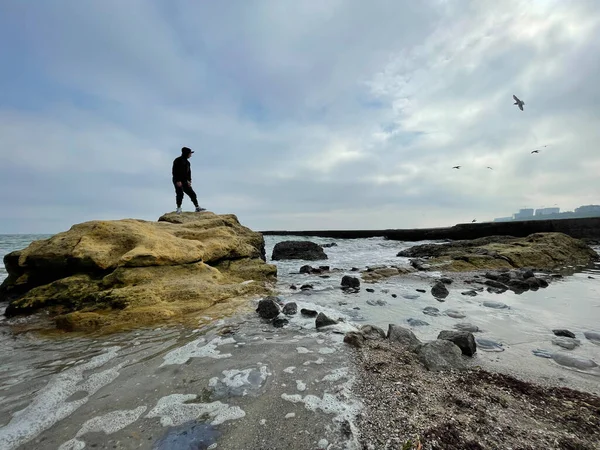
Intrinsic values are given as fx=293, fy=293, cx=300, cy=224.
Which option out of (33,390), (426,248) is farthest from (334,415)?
(426,248)

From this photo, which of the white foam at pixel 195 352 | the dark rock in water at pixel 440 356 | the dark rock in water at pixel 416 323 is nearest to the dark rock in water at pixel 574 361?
the dark rock in water at pixel 440 356

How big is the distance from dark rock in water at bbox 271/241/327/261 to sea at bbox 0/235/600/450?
38.1 feet

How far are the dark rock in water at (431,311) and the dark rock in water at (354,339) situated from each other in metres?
2.16

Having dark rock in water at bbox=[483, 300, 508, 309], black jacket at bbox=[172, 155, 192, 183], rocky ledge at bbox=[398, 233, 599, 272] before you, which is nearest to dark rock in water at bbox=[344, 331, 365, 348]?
dark rock in water at bbox=[483, 300, 508, 309]

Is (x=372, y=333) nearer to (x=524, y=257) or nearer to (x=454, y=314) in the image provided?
(x=454, y=314)

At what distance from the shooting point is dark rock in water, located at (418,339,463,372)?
3.10 metres

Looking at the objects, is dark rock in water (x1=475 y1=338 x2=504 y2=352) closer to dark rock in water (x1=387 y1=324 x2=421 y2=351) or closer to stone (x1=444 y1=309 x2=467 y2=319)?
dark rock in water (x1=387 y1=324 x2=421 y2=351)

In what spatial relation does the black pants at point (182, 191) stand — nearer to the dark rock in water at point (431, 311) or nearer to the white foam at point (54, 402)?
the white foam at point (54, 402)

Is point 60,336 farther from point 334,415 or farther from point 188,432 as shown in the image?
point 334,415

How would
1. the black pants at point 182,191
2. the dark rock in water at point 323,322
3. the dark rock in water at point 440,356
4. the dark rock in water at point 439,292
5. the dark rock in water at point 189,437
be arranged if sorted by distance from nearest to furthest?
the dark rock in water at point 189,437, the dark rock in water at point 440,356, the dark rock in water at point 323,322, the dark rock in water at point 439,292, the black pants at point 182,191

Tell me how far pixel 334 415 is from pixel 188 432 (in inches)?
43.8

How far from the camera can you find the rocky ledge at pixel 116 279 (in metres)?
5.33

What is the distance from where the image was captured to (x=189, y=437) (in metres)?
2.13

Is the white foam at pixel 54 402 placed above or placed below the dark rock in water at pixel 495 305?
above
